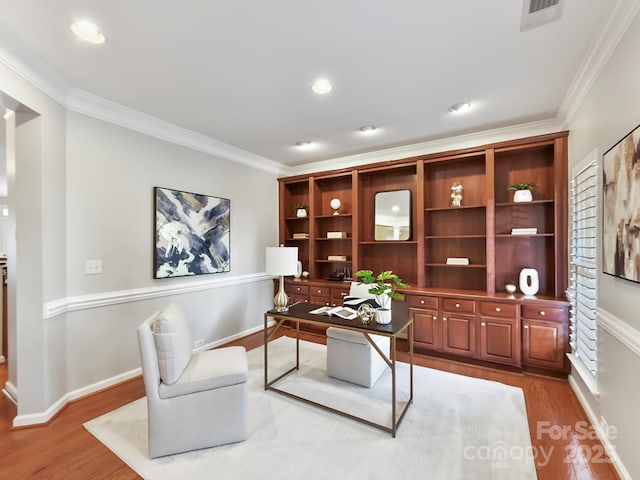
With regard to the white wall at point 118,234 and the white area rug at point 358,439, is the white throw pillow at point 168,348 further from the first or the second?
the white wall at point 118,234

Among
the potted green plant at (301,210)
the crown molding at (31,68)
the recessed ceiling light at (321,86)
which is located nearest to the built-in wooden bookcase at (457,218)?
the potted green plant at (301,210)

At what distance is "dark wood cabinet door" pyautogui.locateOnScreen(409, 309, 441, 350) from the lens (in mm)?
3447

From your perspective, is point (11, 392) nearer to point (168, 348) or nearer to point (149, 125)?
point (168, 348)

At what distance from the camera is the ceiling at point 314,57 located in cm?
166

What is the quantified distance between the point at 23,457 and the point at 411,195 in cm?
441

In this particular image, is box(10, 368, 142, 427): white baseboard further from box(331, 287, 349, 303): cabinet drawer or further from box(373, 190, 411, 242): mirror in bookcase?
box(373, 190, 411, 242): mirror in bookcase

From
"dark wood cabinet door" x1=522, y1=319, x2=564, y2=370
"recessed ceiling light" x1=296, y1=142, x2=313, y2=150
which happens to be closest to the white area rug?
"dark wood cabinet door" x1=522, y1=319, x2=564, y2=370

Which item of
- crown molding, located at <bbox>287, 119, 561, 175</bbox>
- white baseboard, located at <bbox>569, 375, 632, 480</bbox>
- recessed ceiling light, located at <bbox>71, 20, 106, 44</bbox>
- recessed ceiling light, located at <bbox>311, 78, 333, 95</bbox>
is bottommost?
white baseboard, located at <bbox>569, 375, 632, 480</bbox>

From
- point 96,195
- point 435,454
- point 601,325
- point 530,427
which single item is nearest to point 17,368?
point 96,195

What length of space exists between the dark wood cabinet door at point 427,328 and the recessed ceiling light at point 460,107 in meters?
2.22

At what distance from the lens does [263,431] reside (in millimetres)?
2129

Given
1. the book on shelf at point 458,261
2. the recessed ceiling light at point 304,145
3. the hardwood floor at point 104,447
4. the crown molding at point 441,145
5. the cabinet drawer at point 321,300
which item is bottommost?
the hardwood floor at point 104,447

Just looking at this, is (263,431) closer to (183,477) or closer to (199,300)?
(183,477)

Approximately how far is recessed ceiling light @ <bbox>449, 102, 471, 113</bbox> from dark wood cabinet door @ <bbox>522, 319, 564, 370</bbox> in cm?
224
